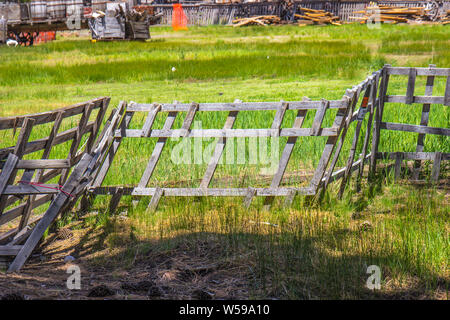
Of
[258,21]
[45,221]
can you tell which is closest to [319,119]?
[45,221]

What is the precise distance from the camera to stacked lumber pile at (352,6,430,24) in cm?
4781

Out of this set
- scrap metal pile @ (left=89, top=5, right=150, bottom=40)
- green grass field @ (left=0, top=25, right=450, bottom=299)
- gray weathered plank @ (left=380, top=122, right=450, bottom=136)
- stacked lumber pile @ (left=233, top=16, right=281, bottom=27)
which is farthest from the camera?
stacked lumber pile @ (left=233, top=16, right=281, bottom=27)

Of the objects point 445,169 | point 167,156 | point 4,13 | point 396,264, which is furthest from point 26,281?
point 4,13

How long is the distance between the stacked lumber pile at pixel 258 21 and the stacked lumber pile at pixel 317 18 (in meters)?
1.90

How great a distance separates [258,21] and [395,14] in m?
11.0

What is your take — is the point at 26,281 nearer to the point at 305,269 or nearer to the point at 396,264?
the point at 305,269

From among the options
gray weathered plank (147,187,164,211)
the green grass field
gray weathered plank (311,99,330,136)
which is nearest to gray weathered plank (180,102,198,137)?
gray weathered plank (147,187,164,211)

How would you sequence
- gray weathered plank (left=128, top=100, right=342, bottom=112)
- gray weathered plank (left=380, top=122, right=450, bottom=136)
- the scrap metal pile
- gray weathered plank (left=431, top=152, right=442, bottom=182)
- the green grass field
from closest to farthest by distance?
1. the green grass field
2. gray weathered plank (left=128, top=100, right=342, bottom=112)
3. gray weathered plank (left=431, top=152, right=442, bottom=182)
4. gray weathered plank (left=380, top=122, right=450, bottom=136)
5. the scrap metal pile

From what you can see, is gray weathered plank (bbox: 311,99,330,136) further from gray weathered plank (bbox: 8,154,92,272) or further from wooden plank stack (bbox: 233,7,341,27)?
wooden plank stack (bbox: 233,7,341,27)

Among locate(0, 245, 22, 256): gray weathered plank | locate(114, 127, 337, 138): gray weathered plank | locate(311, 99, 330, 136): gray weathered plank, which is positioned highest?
locate(311, 99, 330, 136): gray weathered plank

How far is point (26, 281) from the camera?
5062 millimetres

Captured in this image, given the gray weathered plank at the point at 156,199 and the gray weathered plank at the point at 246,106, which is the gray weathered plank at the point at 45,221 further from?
the gray weathered plank at the point at 246,106

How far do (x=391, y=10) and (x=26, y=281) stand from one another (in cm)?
4850

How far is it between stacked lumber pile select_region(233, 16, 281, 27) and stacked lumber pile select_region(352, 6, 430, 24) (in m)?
7.44
